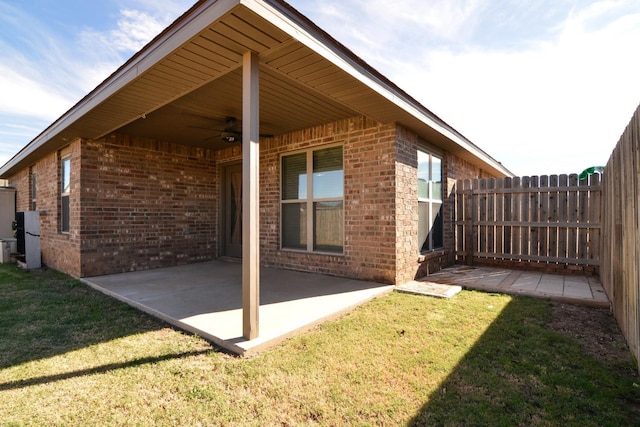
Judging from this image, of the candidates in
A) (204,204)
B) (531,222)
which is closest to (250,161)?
(204,204)

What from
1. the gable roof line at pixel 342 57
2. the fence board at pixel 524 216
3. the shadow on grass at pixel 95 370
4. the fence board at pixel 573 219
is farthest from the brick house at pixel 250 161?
the fence board at pixel 573 219

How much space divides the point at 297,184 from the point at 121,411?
457 cm

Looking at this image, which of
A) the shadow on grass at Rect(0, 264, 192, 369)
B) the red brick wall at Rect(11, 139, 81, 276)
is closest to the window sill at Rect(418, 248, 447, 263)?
the shadow on grass at Rect(0, 264, 192, 369)

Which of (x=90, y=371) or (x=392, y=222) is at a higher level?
(x=392, y=222)

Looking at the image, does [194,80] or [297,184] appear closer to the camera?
[194,80]

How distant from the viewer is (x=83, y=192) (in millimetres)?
5566

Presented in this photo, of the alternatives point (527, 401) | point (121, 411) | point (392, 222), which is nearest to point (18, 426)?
point (121, 411)

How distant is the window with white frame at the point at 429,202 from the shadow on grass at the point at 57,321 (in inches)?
181

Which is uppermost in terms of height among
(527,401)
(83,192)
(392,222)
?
(83,192)

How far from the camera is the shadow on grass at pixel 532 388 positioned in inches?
70.8

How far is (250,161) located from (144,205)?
15.6 ft

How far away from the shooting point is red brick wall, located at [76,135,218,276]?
224 inches

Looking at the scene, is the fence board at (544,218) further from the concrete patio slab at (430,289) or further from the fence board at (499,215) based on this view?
the concrete patio slab at (430,289)

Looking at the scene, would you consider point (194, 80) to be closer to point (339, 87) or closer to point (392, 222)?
point (339, 87)
